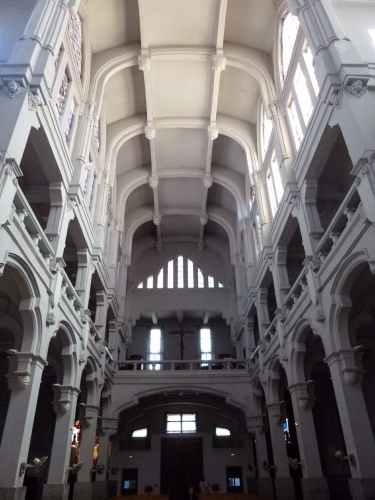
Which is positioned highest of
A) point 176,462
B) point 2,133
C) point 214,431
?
point 2,133

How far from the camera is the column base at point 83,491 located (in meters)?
16.0

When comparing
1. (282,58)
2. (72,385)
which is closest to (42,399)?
(72,385)

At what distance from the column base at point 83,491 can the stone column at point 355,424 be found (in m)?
10.1

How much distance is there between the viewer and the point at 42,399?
69.1 feet

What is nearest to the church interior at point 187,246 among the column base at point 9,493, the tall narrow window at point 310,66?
the column base at point 9,493

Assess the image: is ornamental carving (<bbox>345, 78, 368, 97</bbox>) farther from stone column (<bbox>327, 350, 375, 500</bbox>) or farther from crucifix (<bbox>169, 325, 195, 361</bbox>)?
crucifix (<bbox>169, 325, 195, 361</bbox>)

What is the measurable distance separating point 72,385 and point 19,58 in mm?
9894

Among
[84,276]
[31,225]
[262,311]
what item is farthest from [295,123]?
[31,225]

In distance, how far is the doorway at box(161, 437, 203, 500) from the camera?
23625mm

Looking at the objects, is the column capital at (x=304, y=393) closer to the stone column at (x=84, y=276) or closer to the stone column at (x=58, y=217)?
the stone column at (x=84, y=276)

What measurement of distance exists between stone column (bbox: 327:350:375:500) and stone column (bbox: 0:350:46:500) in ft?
24.9

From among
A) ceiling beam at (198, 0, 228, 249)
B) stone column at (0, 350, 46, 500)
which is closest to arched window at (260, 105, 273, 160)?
ceiling beam at (198, 0, 228, 249)

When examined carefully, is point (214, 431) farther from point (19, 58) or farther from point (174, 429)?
point (19, 58)

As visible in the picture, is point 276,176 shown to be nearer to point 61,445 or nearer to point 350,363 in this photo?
point 350,363
